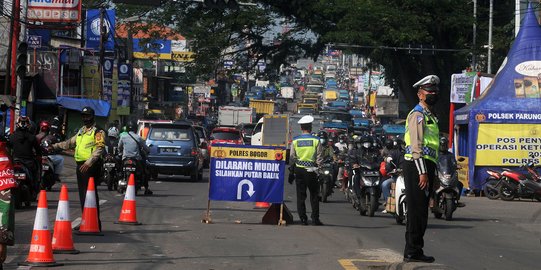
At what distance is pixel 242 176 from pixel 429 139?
22.6 feet

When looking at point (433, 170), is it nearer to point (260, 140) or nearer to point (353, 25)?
point (353, 25)

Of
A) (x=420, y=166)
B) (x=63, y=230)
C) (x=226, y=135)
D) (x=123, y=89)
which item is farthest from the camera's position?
(x=123, y=89)

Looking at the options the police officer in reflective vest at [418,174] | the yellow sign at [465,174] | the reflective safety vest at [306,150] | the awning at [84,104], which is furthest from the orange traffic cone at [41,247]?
the awning at [84,104]

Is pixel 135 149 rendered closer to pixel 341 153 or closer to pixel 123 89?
pixel 341 153

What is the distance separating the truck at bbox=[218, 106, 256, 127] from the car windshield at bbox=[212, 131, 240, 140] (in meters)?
28.9

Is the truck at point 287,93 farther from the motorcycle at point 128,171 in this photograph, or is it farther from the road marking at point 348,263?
the road marking at point 348,263

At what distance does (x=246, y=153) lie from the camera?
658 inches

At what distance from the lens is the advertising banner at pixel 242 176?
1661cm

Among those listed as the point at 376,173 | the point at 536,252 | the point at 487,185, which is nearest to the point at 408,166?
the point at 536,252

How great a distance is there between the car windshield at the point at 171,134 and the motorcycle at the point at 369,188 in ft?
38.1

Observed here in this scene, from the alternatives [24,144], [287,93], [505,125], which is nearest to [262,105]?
[505,125]

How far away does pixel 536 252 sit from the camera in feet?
45.8

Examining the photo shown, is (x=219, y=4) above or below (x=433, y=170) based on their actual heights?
above

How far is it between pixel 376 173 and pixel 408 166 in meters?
9.50
